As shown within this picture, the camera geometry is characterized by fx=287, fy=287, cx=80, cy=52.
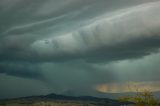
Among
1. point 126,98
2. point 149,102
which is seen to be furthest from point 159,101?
point 126,98

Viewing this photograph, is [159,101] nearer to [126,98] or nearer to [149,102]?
[149,102]

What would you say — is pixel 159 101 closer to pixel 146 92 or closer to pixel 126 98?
pixel 146 92
